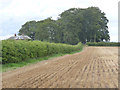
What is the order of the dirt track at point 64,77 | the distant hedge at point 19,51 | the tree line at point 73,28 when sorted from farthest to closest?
1. the tree line at point 73,28
2. the distant hedge at point 19,51
3. the dirt track at point 64,77

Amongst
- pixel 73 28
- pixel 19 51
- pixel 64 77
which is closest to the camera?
pixel 64 77

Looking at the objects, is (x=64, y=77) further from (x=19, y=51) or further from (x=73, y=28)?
(x=73, y=28)

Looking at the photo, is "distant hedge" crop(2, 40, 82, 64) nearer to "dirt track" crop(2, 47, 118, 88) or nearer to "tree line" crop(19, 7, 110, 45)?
"dirt track" crop(2, 47, 118, 88)

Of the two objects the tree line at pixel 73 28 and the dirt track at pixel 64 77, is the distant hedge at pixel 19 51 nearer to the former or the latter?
the dirt track at pixel 64 77

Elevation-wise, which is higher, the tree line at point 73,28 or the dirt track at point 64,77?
the tree line at point 73,28

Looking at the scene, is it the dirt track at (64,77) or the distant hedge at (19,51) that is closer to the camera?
the dirt track at (64,77)

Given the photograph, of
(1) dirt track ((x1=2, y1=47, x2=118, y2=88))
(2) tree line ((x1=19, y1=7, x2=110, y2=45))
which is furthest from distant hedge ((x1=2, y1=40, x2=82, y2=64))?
(2) tree line ((x1=19, y1=7, x2=110, y2=45))

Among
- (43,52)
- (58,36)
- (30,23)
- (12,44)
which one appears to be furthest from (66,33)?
(12,44)

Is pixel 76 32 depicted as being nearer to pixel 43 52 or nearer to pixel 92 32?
pixel 92 32

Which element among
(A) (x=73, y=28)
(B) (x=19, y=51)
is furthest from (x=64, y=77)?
(A) (x=73, y=28)

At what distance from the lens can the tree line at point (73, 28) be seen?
75000 millimetres

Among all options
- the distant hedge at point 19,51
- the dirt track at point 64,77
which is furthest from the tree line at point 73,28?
the dirt track at point 64,77

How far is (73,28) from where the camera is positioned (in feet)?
255

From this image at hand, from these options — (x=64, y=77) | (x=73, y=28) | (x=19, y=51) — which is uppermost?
(x=73, y=28)
